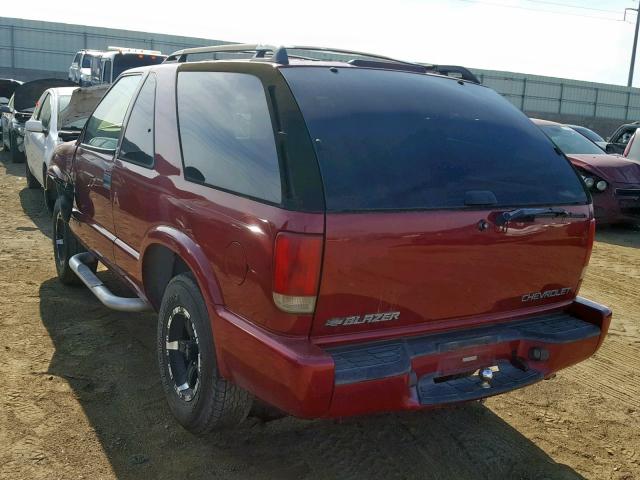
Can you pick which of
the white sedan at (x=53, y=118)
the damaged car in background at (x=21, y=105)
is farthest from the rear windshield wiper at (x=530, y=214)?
the damaged car in background at (x=21, y=105)

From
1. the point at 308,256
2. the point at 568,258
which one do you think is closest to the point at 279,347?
→ the point at 308,256

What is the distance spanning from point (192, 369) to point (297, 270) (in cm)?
110

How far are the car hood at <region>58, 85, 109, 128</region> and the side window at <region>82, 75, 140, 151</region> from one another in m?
3.06

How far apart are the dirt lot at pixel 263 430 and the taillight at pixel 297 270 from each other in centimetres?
100

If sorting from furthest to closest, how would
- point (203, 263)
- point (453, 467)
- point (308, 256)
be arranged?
point (453, 467), point (203, 263), point (308, 256)

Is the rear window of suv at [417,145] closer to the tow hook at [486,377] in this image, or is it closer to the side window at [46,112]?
the tow hook at [486,377]

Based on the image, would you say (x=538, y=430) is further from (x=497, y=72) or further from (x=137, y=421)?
(x=497, y=72)

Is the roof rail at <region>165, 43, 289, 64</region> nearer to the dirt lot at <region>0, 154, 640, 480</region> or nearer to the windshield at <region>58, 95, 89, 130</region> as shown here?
the dirt lot at <region>0, 154, 640, 480</region>

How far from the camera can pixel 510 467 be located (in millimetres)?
3176

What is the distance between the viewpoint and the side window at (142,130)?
3724 mm

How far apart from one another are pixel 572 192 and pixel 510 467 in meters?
1.42

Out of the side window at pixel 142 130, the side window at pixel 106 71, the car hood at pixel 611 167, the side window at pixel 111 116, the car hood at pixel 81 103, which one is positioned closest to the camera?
the side window at pixel 142 130

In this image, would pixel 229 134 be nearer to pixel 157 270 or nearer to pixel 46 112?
pixel 157 270

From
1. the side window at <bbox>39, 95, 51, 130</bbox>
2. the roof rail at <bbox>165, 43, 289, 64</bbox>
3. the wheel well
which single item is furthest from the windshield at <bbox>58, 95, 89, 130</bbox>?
the wheel well
